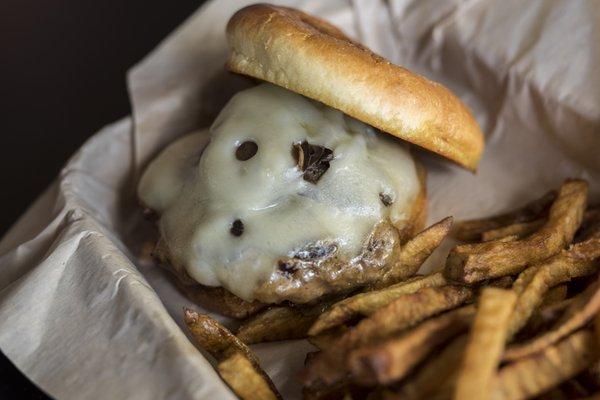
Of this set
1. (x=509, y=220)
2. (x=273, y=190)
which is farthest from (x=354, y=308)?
(x=509, y=220)

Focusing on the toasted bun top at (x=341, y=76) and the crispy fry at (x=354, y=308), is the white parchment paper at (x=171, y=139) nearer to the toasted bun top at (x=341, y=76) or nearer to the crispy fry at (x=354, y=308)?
the crispy fry at (x=354, y=308)

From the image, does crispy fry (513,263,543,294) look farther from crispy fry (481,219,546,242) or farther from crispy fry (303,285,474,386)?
crispy fry (481,219,546,242)

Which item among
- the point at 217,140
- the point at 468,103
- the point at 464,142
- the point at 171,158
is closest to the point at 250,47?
the point at 217,140

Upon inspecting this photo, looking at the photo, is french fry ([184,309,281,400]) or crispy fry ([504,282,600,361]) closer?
crispy fry ([504,282,600,361])

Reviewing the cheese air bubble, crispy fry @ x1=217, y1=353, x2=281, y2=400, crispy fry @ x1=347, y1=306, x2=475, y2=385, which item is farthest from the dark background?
crispy fry @ x1=347, y1=306, x2=475, y2=385

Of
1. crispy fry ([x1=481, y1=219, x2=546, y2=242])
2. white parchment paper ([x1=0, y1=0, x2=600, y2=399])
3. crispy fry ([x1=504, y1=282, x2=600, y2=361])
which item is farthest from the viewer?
crispy fry ([x1=481, y1=219, x2=546, y2=242])

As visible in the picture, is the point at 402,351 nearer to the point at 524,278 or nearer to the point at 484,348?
the point at 484,348

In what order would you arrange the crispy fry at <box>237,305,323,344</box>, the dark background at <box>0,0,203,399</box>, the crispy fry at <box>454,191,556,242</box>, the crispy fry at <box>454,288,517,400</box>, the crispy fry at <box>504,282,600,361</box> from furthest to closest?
1. the dark background at <box>0,0,203,399</box>
2. the crispy fry at <box>454,191,556,242</box>
3. the crispy fry at <box>237,305,323,344</box>
4. the crispy fry at <box>504,282,600,361</box>
5. the crispy fry at <box>454,288,517,400</box>
